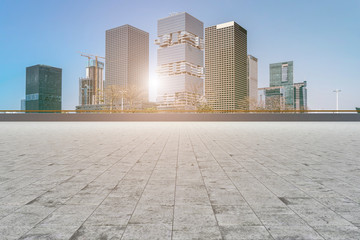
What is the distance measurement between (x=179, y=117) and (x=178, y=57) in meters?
131

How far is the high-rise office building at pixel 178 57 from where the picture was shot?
150000 mm

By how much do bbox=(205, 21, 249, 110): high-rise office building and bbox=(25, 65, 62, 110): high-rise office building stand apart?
11289 cm

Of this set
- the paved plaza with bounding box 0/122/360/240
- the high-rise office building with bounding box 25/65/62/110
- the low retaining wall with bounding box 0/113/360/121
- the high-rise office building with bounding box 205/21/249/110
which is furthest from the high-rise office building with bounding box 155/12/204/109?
the paved plaza with bounding box 0/122/360/240

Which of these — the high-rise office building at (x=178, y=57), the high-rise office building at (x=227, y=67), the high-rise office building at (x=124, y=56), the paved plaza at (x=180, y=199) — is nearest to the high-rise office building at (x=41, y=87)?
the high-rise office building at (x=124, y=56)

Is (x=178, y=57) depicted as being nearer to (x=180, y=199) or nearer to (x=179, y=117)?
(x=179, y=117)

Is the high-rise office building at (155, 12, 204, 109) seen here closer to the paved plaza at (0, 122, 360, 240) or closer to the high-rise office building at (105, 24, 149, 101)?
the high-rise office building at (105, 24, 149, 101)

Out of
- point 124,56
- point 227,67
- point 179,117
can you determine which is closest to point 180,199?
point 179,117

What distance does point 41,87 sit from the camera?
167 m

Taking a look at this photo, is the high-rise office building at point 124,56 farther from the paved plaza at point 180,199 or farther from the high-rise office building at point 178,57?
the paved plaza at point 180,199

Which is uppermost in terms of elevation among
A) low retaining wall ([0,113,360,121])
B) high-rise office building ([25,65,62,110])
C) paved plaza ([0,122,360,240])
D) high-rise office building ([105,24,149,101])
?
high-rise office building ([105,24,149,101])

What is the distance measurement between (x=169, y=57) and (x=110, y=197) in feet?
525

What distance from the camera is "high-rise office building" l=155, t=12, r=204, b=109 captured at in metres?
150

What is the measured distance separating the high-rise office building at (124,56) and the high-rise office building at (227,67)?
53227 mm

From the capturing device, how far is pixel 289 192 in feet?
9.99
